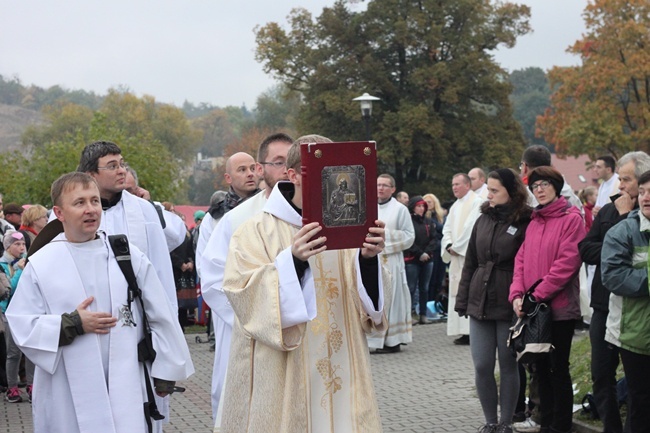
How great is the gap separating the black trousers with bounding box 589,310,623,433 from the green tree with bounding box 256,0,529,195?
39.6 m

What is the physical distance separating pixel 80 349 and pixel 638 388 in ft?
12.2

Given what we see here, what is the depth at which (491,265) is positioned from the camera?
8148mm

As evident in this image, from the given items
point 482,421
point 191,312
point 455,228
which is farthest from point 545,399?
point 191,312

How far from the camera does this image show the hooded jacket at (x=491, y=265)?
316 inches

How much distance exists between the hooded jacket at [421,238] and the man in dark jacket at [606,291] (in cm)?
888

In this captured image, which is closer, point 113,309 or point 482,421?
point 113,309

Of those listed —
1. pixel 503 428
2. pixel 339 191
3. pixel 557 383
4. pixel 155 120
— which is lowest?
pixel 503 428

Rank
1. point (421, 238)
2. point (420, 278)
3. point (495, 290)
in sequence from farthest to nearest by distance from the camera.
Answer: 1. point (420, 278)
2. point (421, 238)
3. point (495, 290)

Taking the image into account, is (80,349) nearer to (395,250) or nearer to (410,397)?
(410,397)

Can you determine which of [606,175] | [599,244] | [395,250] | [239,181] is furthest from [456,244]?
[239,181]

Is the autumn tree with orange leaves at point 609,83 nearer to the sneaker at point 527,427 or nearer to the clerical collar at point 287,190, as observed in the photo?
the sneaker at point 527,427

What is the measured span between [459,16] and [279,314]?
4587 cm

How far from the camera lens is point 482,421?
9180 mm

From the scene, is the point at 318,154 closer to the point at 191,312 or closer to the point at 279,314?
the point at 279,314
